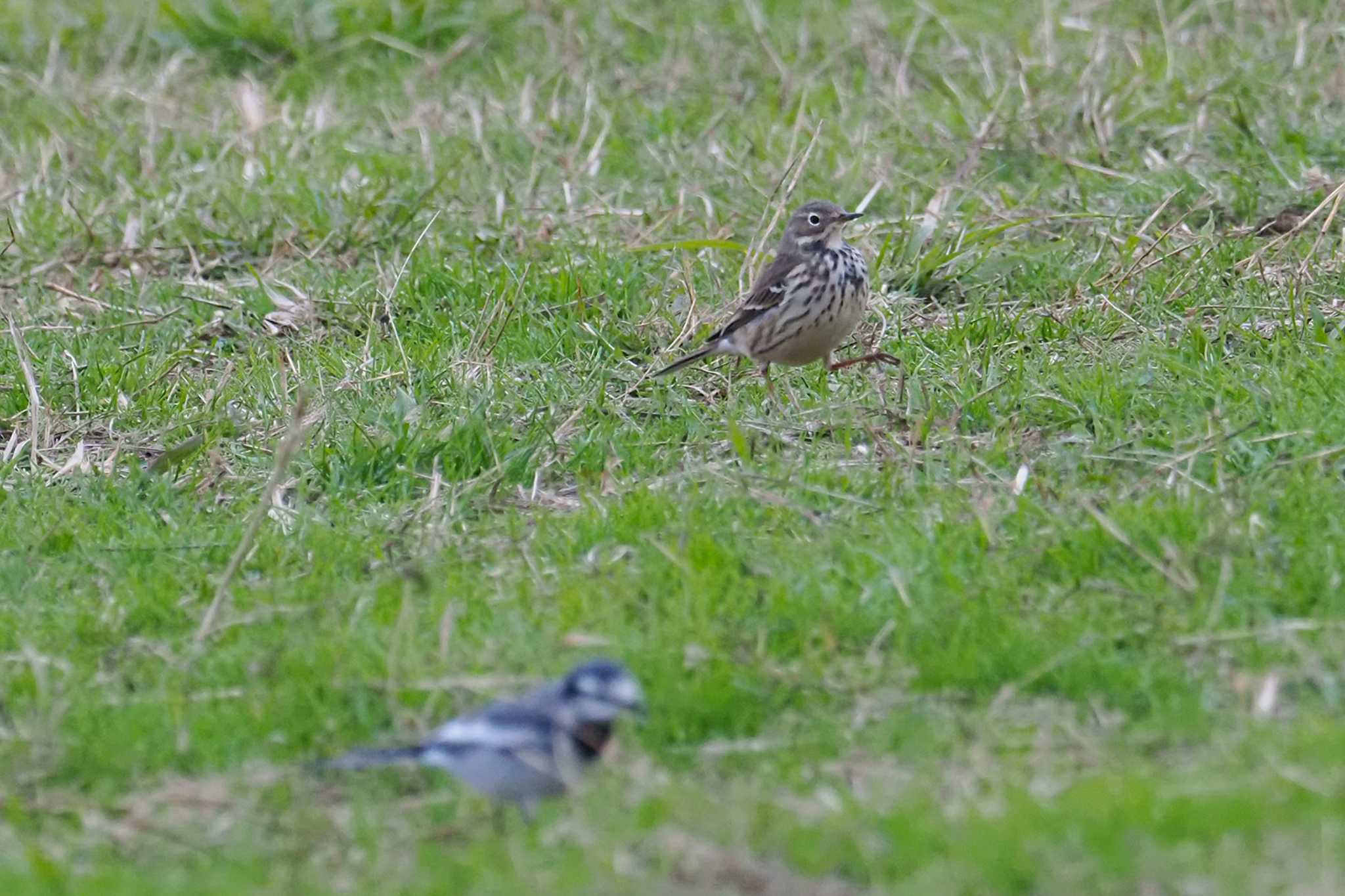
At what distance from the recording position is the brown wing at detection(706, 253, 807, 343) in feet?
27.3

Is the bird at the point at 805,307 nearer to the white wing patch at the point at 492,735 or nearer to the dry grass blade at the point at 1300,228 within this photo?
the dry grass blade at the point at 1300,228

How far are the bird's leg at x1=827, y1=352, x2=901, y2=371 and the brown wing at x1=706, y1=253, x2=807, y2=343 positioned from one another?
36cm

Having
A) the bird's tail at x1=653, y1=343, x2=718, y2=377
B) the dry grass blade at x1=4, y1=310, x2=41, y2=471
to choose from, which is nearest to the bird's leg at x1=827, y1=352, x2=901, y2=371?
the bird's tail at x1=653, y1=343, x2=718, y2=377

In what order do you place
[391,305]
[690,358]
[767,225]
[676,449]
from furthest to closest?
[767,225], [391,305], [690,358], [676,449]

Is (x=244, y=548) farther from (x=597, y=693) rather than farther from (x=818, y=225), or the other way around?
(x=818, y=225)

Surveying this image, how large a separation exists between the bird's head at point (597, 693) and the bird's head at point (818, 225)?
158 inches

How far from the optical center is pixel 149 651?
5.94 meters

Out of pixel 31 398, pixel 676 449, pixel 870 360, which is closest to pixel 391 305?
pixel 31 398

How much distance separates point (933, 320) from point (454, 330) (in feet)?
7.19

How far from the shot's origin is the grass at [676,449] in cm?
468

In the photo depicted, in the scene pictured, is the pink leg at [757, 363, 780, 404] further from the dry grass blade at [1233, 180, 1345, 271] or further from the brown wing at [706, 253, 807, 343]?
the dry grass blade at [1233, 180, 1345, 271]

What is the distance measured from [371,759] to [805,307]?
3767mm

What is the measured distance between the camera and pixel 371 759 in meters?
4.89

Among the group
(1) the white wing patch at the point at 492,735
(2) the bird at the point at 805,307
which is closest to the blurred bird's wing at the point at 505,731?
(1) the white wing patch at the point at 492,735
